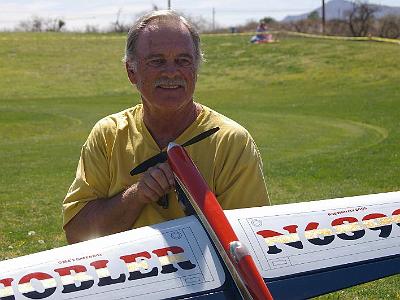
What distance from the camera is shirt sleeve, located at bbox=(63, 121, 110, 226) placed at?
12.0ft

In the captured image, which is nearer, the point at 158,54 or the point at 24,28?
the point at 158,54

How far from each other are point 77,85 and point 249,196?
4069 cm

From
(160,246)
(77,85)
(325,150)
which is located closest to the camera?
(160,246)

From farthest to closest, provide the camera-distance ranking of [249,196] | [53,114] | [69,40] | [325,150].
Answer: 1. [69,40]
2. [53,114]
3. [325,150]
4. [249,196]

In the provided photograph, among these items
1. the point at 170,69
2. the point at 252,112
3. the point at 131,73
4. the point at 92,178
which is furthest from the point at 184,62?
the point at 252,112

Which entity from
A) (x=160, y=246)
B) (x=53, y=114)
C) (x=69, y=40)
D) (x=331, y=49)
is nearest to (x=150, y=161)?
(x=160, y=246)

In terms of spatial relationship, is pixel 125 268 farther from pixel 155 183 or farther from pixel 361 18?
pixel 361 18

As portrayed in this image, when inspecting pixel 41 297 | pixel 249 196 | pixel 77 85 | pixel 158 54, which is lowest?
pixel 77 85

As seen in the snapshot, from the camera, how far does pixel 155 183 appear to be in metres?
3.37

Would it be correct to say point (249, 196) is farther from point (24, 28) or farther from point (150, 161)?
point (24, 28)

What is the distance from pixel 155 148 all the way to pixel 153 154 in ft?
0.11

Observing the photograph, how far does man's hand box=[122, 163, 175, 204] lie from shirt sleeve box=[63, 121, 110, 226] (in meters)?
0.35

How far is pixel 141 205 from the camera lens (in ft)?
11.4

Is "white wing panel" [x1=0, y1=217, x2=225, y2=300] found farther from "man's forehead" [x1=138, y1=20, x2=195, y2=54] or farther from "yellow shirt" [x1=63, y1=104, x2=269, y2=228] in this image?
"man's forehead" [x1=138, y1=20, x2=195, y2=54]
